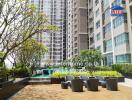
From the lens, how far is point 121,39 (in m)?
38.3

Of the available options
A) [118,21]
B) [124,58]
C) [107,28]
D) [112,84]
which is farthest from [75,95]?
[107,28]

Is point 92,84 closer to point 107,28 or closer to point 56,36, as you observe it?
point 107,28

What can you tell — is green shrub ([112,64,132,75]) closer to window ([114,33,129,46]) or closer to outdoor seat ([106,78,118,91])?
window ([114,33,129,46])

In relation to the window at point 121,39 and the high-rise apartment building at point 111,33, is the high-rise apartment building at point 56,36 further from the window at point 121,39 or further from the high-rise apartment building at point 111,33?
the window at point 121,39

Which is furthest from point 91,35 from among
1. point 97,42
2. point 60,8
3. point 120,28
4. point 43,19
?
point 60,8

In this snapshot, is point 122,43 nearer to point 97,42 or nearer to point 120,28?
point 120,28

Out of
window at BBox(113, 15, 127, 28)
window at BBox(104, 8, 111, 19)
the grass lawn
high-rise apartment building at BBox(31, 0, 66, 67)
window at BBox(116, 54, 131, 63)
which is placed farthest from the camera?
high-rise apartment building at BBox(31, 0, 66, 67)

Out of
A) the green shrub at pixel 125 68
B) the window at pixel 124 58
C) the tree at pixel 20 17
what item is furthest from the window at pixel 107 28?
the tree at pixel 20 17

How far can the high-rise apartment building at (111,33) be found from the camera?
36.6m

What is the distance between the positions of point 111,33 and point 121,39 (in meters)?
6.04

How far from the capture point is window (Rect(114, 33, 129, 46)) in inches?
1438

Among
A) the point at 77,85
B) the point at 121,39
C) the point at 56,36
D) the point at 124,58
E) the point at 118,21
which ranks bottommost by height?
the point at 77,85

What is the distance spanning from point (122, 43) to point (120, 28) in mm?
2640

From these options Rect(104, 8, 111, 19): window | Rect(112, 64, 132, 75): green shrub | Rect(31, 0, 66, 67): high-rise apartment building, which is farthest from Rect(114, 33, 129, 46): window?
Rect(31, 0, 66, 67): high-rise apartment building
